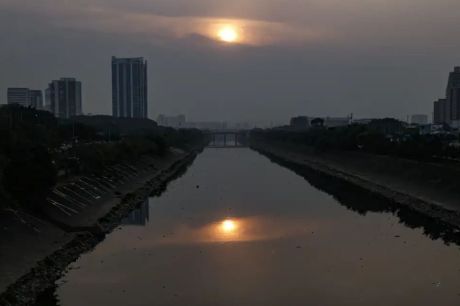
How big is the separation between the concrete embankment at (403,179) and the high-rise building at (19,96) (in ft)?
275

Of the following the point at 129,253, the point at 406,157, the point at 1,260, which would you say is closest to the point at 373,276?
the point at 129,253

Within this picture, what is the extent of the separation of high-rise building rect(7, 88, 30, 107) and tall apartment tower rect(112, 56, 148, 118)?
28.6m

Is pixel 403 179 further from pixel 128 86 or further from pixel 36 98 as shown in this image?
pixel 128 86

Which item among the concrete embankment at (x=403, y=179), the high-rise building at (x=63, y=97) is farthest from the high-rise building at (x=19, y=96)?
the concrete embankment at (x=403, y=179)

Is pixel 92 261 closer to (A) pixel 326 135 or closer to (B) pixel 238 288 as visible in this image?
(B) pixel 238 288

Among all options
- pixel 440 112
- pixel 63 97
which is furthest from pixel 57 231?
pixel 440 112

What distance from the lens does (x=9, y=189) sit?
62.5ft

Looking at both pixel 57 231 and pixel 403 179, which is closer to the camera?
pixel 57 231

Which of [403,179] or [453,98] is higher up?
[453,98]

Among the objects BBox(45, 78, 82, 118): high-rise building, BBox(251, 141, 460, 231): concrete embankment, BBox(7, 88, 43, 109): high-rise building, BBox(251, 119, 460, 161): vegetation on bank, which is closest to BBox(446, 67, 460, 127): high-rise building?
BBox(251, 119, 460, 161): vegetation on bank

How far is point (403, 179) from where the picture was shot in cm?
3419

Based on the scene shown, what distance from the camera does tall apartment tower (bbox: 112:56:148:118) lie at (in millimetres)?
147250

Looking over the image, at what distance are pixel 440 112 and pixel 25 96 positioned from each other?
95.5m

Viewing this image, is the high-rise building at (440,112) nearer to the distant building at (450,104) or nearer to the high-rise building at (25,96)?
the distant building at (450,104)
